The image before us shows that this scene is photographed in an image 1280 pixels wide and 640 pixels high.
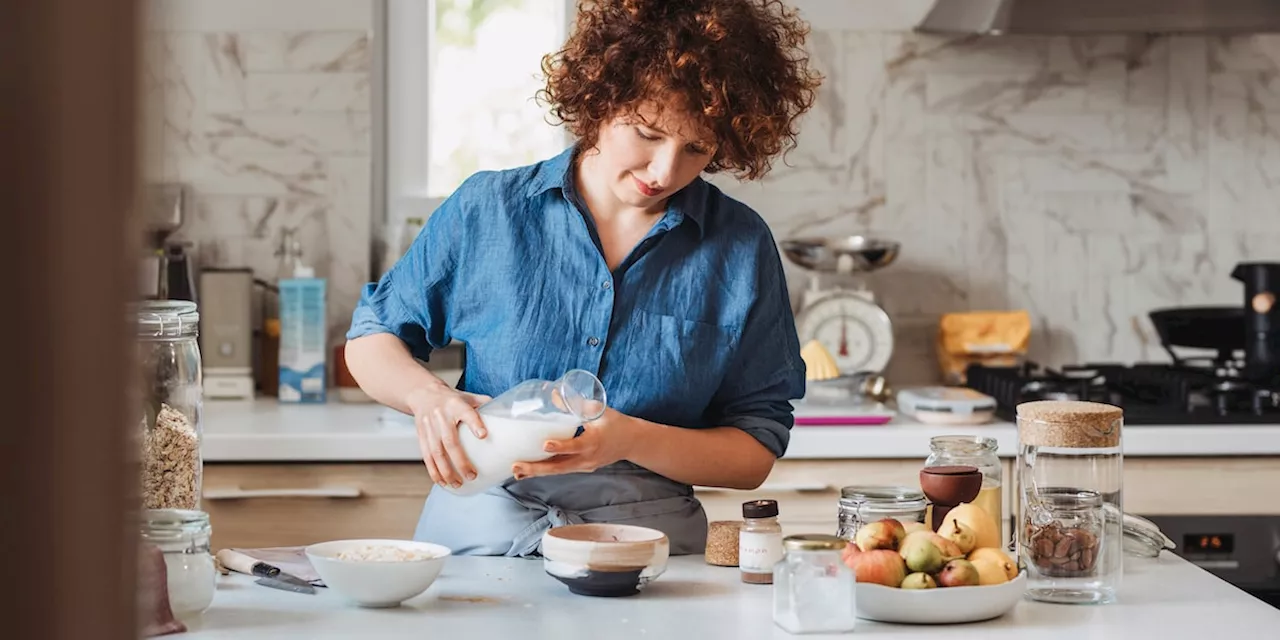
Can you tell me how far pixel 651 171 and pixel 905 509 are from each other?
53 cm

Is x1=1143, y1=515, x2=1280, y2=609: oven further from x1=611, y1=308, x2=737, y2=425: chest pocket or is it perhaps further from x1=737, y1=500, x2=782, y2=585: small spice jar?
x1=737, y1=500, x2=782, y2=585: small spice jar

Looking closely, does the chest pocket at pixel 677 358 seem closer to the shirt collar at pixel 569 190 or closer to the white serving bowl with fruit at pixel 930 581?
the shirt collar at pixel 569 190

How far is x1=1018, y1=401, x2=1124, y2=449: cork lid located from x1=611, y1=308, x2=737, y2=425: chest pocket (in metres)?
0.51

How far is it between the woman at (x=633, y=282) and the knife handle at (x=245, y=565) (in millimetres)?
304

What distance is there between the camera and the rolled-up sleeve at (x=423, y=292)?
1.82 meters

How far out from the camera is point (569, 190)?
1816 millimetres

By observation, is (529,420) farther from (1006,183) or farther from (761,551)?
(1006,183)

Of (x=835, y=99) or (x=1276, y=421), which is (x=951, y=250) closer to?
(x=835, y=99)

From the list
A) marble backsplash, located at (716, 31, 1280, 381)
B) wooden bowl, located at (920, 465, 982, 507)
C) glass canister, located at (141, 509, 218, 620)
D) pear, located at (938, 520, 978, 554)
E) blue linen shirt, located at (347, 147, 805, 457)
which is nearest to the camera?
glass canister, located at (141, 509, 218, 620)

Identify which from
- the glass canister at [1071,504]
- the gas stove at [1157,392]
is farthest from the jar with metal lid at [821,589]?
the gas stove at [1157,392]

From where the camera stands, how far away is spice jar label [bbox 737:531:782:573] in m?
1.47

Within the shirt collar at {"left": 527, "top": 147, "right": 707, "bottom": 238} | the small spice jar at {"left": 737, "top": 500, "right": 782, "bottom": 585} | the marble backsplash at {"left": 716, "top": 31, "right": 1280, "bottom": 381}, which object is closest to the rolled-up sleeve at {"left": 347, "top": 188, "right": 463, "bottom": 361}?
the shirt collar at {"left": 527, "top": 147, "right": 707, "bottom": 238}

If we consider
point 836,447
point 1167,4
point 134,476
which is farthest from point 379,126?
point 134,476

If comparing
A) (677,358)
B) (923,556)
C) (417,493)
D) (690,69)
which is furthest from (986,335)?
(923,556)
